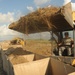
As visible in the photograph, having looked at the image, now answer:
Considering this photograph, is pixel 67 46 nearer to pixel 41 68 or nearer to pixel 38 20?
pixel 38 20

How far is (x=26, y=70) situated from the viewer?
6.50 metres

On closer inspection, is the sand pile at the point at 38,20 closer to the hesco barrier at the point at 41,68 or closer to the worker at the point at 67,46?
the worker at the point at 67,46

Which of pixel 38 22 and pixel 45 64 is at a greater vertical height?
pixel 38 22

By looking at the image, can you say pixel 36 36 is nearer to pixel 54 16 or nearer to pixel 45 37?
pixel 45 37

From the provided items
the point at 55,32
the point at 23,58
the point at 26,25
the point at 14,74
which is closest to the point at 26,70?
the point at 14,74

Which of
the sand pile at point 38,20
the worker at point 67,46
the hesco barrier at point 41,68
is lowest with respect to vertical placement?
the hesco barrier at point 41,68

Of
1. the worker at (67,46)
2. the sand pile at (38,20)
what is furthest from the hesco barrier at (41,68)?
the sand pile at (38,20)

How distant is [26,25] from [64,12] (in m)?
2.24

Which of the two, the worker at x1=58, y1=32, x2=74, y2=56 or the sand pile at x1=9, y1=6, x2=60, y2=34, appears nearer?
the sand pile at x1=9, y1=6, x2=60, y2=34

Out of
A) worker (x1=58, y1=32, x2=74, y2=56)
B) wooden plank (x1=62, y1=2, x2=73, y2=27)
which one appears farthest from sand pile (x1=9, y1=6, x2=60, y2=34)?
worker (x1=58, y1=32, x2=74, y2=56)

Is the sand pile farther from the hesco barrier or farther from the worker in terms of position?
the hesco barrier

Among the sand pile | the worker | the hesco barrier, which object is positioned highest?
the sand pile

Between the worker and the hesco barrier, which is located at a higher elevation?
the worker

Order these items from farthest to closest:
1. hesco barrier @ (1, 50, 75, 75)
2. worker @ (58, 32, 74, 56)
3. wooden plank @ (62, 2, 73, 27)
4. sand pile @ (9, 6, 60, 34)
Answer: worker @ (58, 32, 74, 56) → sand pile @ (9, 6, 60, 34) → wooden plank @ (62, 2, 73, 27) → hesco barrier @ (1, 50, 75, 75)
